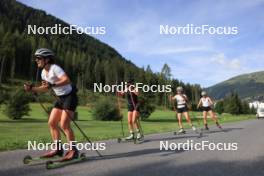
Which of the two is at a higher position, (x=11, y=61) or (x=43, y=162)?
(x=11, y=61)

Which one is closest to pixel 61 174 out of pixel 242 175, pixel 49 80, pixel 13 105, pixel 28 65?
pixel 49 80

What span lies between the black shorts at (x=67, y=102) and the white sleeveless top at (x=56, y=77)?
0.30ft

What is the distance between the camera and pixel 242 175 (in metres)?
6.95

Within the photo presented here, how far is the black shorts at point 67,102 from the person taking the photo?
324 inches

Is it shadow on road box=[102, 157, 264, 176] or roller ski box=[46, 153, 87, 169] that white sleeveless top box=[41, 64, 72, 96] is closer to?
roller ski box=[46, 153, 87, 169]

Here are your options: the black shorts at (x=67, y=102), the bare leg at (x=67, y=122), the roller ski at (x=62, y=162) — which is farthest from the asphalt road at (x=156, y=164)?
the black shorts at (x=67, y=102)

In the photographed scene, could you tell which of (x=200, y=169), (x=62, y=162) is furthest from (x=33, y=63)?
(x=200, y=169)

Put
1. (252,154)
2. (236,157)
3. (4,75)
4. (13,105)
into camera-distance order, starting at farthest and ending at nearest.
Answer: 1. (4,75)
2. (13,105)
3. (252,154)
4. (236,157)

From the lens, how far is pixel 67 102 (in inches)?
324

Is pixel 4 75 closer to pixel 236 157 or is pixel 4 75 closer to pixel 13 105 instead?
pixel 13 105

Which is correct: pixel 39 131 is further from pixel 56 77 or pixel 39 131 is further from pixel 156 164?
pixel 156 164

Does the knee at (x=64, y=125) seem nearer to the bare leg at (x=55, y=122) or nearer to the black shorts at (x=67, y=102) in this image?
the bare leg at (x=55, y=122)

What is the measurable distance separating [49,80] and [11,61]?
13066 cm

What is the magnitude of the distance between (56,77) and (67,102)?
22.8 inches
